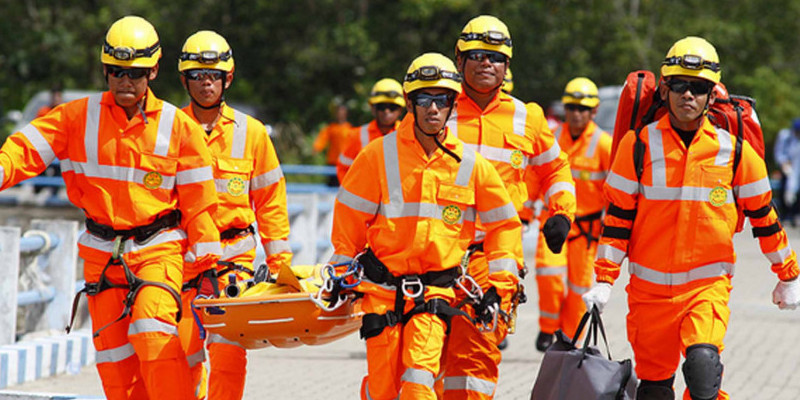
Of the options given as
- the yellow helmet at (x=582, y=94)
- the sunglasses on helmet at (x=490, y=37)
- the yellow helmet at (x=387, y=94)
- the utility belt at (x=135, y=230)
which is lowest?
the utility belt at (x=135, y=230)

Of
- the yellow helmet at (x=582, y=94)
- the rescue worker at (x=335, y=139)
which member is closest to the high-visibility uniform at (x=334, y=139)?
the rescue worker at (x=335, y=139)

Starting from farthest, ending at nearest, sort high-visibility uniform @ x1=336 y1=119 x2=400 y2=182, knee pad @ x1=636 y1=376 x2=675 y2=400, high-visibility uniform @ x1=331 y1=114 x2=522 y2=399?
high-visibility uniform @ x1=336 y1=119 x2=400 y2=182
knee pad @ x1=636 y1=376 x2=675 y2=400
high-visibility uniform @ x1=331 y1=114 x2=522 y2=399

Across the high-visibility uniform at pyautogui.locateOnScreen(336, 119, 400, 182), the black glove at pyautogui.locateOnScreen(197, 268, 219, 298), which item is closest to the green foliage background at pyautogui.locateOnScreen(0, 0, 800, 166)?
the high-visibility uniform at pyautogui.locateOnScreen(336, 119, 400, 182)

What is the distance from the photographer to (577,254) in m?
11.6

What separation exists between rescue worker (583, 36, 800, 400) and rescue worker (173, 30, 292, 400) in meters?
2.00

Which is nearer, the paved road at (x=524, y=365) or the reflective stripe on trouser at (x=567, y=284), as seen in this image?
the paved road at (x=524, y=365)

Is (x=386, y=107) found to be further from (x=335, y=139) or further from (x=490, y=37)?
(x=335, y=139)

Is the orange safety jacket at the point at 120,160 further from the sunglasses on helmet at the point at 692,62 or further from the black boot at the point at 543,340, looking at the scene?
the black boot at the point at 543,340

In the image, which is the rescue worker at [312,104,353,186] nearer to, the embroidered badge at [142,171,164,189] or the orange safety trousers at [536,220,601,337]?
the orange safety trousers at [536,220,601,337]

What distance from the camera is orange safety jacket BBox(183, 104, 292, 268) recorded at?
8188 mm

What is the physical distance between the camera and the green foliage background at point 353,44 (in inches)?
1220

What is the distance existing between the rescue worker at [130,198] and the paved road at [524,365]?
2.47m

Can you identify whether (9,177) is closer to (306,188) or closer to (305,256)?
(305,256)

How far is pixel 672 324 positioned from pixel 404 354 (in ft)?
4.54
